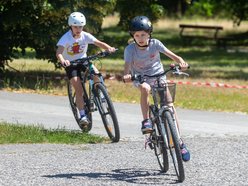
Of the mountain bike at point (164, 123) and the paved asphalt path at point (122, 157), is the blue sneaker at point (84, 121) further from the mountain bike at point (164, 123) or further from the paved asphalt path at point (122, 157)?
the mountain bike at point (164, 123)

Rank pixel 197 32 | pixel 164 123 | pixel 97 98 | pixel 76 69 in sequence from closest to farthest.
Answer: pixel 164 123 < pixel 97 98 < pixel 76 69 < pixel 197 32

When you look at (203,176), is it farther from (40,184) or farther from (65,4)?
(65,4)

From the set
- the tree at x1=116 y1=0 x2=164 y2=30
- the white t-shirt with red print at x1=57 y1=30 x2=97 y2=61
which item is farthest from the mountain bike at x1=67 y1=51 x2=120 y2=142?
the tree at x1=116 y1=0 x2=164 y2=30

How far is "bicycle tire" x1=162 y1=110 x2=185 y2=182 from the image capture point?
7.85 meters

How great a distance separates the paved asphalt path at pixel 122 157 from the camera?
8172 millimetres

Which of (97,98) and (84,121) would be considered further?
(84,121)

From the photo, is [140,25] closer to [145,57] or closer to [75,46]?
[145,57]

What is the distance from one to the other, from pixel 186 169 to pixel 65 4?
9.66 m

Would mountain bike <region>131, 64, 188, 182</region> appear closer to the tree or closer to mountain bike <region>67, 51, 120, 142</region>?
mountain bike <region>67, 51, 120, 142</region>

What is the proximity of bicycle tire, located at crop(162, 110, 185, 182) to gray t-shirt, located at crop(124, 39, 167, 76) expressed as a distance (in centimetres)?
78

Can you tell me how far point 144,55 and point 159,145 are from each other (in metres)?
1.02

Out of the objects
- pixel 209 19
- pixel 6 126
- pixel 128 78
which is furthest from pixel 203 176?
pixel 209 19

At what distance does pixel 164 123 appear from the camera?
322 inches

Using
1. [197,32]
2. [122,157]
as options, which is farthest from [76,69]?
[197,32]
